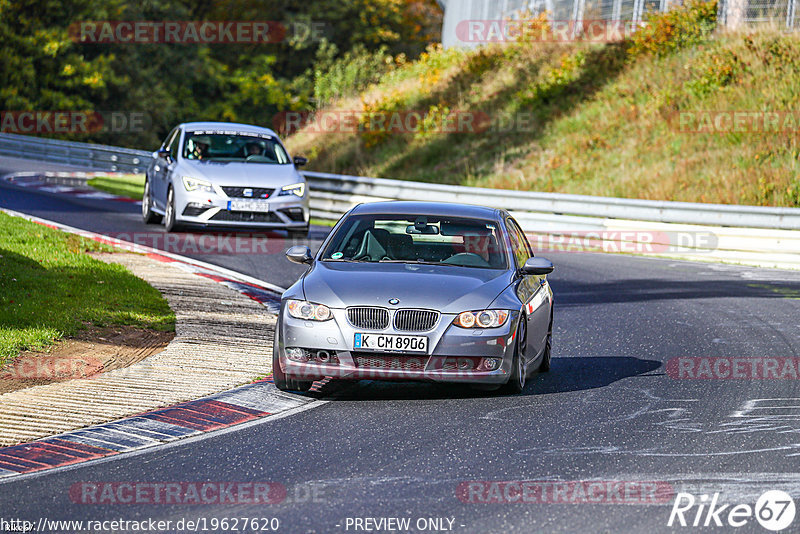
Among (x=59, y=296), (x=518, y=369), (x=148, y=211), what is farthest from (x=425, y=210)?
(x=148, y=211)

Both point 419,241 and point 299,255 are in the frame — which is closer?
point 299,255

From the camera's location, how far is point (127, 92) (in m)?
46.3

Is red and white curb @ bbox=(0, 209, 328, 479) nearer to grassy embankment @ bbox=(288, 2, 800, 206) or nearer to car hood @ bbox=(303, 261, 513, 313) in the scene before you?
car hood @ bbox=(303, 261, 513, 313)

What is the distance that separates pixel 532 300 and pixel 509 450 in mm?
2414

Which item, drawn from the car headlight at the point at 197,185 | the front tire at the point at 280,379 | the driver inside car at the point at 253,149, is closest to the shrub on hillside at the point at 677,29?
the driver inside car at the point at 253,149

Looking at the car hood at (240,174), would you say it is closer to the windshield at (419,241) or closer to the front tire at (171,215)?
the front tire at (171,215)

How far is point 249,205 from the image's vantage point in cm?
1862

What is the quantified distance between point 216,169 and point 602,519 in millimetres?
14135

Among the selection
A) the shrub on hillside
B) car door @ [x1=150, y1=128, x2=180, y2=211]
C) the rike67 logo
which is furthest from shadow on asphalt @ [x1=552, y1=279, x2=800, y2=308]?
the shrub on hillside

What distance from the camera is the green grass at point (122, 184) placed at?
2789 centimetres

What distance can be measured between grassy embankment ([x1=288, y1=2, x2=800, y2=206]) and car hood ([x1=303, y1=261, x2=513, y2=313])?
1752 cm

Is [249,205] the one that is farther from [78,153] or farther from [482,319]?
[78,153]

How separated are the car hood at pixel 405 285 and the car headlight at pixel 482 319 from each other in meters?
0.05

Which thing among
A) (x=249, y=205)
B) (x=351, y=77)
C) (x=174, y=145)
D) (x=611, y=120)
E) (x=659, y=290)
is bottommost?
(x=659, y=290)
